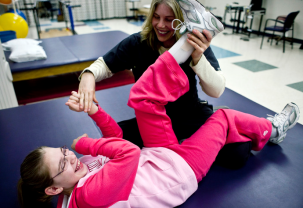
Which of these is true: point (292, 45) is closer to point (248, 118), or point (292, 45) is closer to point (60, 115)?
point (248, 118)

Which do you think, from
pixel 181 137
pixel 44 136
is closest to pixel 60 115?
pixel 44 136

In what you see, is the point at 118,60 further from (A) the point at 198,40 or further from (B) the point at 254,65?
(B) the point at 254,65

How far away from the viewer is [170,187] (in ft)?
3.11

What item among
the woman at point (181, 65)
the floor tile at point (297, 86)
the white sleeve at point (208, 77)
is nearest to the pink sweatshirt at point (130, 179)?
the woman at point (181, 65)

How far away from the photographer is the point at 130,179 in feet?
3.03

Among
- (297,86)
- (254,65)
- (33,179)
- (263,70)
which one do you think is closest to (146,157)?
(33,179)

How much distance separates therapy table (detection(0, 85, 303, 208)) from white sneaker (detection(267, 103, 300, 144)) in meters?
0.05

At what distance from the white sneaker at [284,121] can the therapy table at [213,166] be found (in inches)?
2.2

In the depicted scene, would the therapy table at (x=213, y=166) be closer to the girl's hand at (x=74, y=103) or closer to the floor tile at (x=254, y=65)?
the girl's hand at (x=74, y=103)

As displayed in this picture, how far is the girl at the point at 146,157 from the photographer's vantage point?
863mm

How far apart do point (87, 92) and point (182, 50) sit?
0.54 metres

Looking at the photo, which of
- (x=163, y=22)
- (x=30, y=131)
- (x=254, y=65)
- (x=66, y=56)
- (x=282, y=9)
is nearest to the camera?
(x=163, y=22)

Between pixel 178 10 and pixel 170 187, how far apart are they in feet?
2.79

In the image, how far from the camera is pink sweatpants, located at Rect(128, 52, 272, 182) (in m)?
1.05
